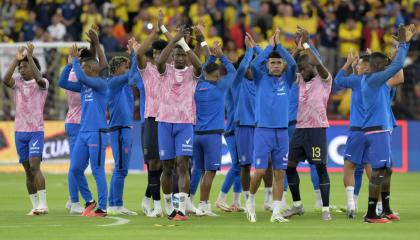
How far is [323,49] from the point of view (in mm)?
34094

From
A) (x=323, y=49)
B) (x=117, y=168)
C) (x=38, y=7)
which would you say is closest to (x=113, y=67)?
(x=117, y=168)

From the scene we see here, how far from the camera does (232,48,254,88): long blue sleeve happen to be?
62.6ft

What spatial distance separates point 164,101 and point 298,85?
262 centimetres

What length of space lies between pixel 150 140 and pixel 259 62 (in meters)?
2.45

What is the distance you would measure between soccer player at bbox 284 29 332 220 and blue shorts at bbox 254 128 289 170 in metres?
0.98

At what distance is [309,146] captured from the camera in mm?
19203

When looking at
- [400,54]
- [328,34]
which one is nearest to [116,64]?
[400,54]

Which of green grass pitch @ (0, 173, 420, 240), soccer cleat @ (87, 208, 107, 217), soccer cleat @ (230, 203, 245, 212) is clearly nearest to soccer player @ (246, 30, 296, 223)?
green grass pitch @ (0, 173, 420, 240)

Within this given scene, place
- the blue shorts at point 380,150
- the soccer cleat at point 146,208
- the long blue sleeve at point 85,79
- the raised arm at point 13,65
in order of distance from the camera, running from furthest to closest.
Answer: the soccer cleat at point 146,208 < the raised arm at point 13,65 < the long blue sleeve at point 85,79 < the blue shorts at point 380,150

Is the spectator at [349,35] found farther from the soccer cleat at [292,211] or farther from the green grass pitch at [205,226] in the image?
the soccer cleat at [292,211]

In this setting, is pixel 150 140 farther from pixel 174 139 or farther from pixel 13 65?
pixel 13 65

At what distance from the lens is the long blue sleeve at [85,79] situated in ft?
63.1

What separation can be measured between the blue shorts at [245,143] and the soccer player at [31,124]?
3.52 meters

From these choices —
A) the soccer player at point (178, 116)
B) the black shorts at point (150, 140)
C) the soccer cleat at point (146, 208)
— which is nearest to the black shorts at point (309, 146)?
the soccer player at point (178, 116)
